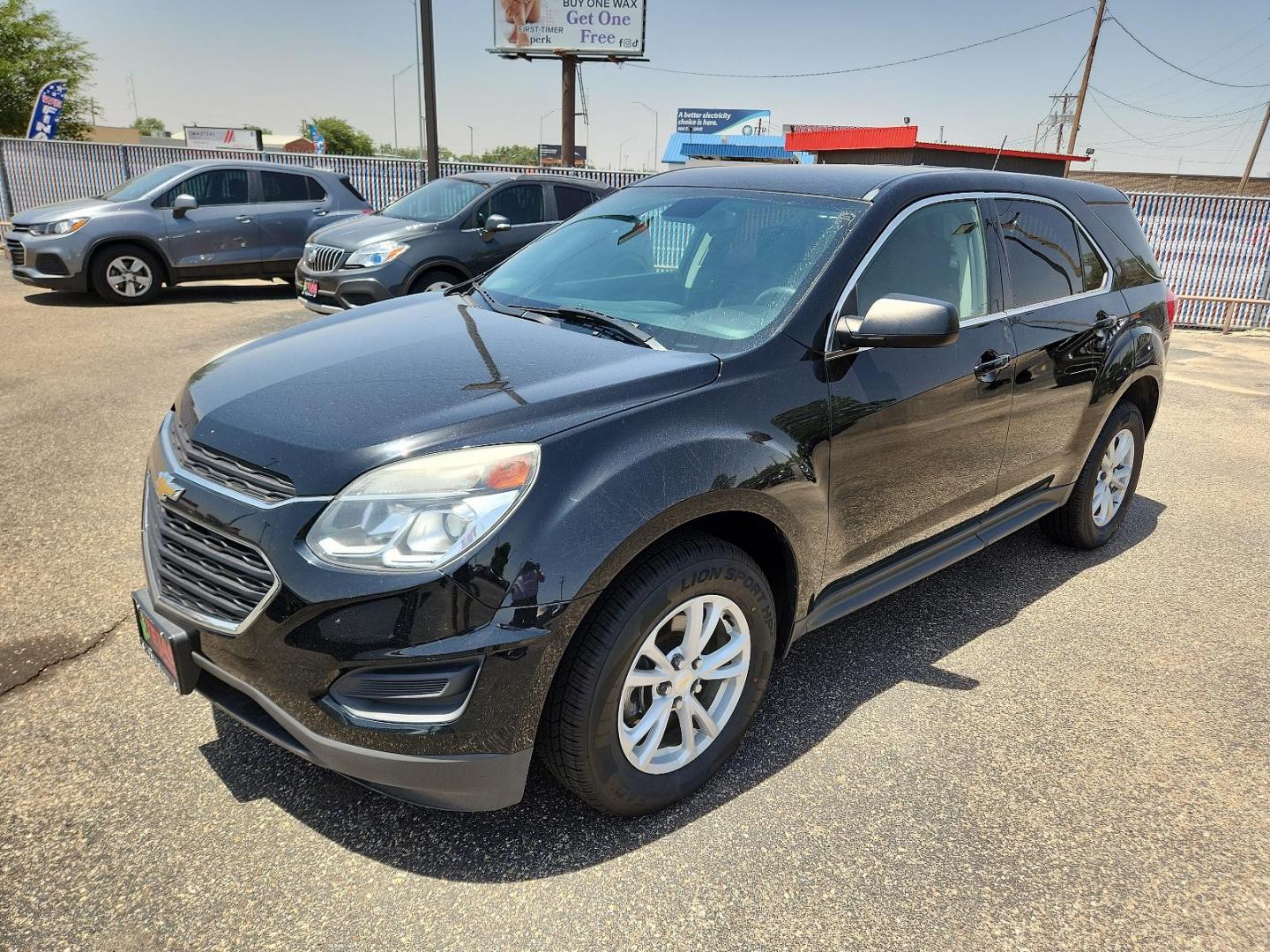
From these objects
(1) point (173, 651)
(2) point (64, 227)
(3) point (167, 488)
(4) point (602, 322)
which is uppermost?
(4) point (602, 322)

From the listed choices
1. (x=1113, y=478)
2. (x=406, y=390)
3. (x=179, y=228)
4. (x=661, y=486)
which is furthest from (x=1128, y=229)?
(x=179, y=228)

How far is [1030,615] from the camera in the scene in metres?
3.92

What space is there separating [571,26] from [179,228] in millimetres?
22206

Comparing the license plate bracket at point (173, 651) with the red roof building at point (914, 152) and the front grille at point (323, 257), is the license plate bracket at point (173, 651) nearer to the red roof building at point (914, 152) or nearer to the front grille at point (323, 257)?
the front grille at point (323, 257)

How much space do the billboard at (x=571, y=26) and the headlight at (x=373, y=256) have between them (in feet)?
75.3

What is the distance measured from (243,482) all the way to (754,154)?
41727mm

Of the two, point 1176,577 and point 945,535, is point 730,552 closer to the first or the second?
point 945,535

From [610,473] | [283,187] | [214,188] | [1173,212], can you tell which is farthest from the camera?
[1173,212]

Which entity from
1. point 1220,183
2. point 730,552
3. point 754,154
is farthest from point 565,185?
point 1220,183

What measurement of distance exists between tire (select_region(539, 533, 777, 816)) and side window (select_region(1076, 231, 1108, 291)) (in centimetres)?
257

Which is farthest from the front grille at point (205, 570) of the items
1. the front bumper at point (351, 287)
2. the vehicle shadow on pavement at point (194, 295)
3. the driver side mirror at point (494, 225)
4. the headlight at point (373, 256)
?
the vehicle shadow on pavement at point (194, 295)

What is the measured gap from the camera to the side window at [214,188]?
424 inches

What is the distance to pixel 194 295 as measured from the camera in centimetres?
1169

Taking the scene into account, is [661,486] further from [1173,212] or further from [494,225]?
[1173,212]
